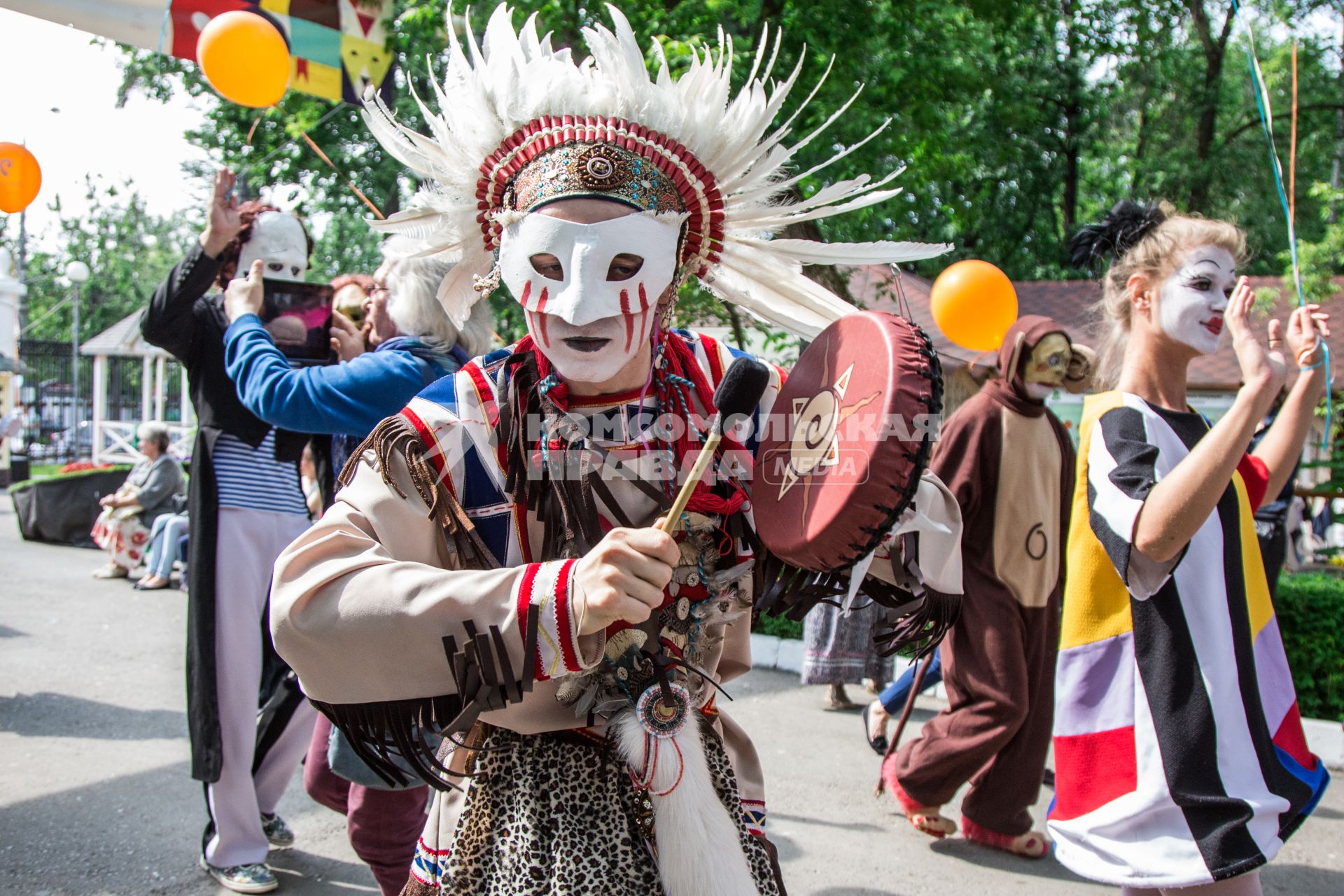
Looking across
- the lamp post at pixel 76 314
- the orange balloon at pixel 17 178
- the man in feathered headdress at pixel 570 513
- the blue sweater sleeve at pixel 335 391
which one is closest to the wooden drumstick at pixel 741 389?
the man in feathered headdress at pixel 570 513

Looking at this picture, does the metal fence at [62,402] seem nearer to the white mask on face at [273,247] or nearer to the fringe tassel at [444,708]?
the white mask on face at [273,247]

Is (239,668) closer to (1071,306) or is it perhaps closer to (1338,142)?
(1071,306)

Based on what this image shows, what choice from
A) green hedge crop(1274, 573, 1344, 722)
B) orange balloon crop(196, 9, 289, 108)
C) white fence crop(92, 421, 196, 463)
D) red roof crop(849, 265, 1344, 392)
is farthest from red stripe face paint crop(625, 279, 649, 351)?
white fence crop(92, 421, 196, 463)

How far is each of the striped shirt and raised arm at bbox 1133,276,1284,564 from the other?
8.68 ft

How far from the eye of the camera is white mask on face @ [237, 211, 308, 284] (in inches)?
147

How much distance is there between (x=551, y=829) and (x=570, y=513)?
1.58 ft

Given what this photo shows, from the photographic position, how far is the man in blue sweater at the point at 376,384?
9.52ft

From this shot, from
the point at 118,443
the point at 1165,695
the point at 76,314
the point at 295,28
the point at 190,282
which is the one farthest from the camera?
the point at 118,443

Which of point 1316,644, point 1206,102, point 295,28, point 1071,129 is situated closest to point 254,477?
point 295,28

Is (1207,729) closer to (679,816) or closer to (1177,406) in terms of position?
(1177,406)

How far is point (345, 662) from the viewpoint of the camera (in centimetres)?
149

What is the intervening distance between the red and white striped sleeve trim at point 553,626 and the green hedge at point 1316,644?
545cm

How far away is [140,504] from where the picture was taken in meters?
11.0

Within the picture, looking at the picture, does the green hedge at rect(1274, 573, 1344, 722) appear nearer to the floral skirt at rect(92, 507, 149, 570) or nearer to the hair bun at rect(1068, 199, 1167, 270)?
the hair bun at rect(1068, 199, 1167, 270)
